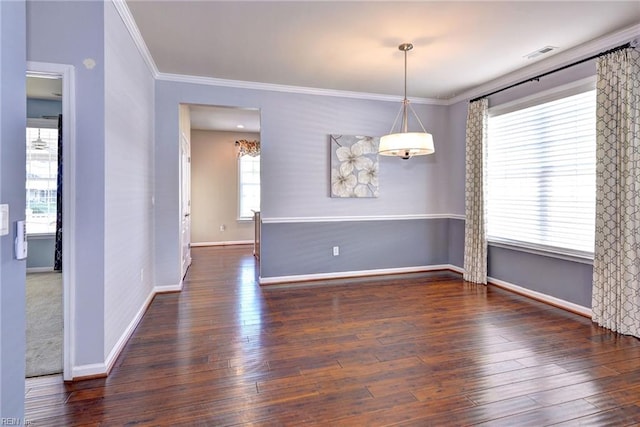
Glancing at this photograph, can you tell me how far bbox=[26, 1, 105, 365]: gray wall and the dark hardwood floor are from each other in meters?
0.45

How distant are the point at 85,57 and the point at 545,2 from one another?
332 cm

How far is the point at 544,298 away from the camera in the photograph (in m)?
3.83

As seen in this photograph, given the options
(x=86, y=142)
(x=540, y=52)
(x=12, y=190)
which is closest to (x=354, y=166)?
(x=540, y=52)

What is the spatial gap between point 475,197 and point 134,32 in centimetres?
434

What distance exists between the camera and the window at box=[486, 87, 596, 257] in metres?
3.36

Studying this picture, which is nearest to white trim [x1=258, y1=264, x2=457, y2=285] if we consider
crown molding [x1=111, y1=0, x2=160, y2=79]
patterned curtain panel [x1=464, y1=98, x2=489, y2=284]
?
patterned curtain panel [x1=464, y1=98, x2=489, y2=284]

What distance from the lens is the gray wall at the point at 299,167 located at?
4160mm

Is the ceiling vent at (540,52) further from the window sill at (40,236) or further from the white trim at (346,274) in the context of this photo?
the window sill at (40,236)

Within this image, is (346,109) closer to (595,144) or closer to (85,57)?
(595,144)

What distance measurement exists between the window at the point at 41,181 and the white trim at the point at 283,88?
2.67 metres

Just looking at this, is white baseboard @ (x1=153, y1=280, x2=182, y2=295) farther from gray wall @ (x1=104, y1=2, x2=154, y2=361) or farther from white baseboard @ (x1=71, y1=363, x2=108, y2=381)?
white baseboard @ (x1=71, y1=363, x2=108, y2=381)

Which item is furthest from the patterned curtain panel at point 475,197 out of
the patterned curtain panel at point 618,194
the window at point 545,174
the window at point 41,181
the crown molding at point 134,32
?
the window at point 41,181

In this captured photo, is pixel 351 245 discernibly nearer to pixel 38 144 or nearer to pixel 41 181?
pixel 41 181

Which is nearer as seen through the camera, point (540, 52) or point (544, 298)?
point (540, 52)
